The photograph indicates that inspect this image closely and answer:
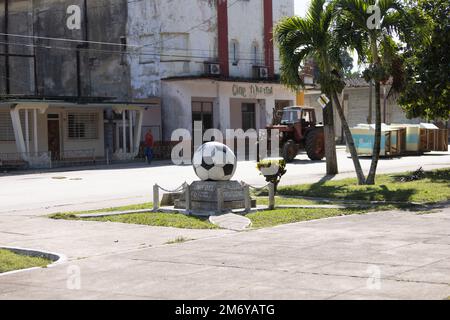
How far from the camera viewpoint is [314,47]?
21594 millimetres

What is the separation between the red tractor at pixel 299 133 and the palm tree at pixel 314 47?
14.7 metres

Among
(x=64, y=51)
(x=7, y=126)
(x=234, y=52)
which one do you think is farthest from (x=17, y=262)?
(x=64, y=51)

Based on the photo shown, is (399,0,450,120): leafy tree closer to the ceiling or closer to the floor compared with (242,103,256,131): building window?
closer to the ceiling

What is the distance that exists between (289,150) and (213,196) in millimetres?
20688

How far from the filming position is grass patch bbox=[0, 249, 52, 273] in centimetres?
1009

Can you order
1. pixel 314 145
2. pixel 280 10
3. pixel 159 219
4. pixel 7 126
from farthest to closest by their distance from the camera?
1. pixel 280 10
2. pixel 7 126
3. pixel 314 145
4. pixel 159 219

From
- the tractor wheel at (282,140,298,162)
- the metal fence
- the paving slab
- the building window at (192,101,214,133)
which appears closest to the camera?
the paving slab

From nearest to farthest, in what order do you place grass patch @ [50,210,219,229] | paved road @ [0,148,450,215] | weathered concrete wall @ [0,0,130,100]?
grass patch @ [50,210,219,229] → paved road @ [0,148,450,215] → weathered concrete wall @ [0,0,130,100]

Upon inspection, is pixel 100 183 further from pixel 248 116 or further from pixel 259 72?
pixel 248 116

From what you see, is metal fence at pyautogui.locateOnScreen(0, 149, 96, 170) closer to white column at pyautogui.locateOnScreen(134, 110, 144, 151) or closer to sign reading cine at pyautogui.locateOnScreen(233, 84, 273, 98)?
white column at pyautogui.locateOnScreen(134, 110, 144, 151)

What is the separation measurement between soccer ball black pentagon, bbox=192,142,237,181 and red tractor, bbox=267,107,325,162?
20.1m

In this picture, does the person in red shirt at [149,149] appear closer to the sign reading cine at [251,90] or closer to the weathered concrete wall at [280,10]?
the sign reading cine at [251,90]

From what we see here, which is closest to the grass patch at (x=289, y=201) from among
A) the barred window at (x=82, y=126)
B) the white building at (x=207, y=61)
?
the barred window at (x=82, y=126)

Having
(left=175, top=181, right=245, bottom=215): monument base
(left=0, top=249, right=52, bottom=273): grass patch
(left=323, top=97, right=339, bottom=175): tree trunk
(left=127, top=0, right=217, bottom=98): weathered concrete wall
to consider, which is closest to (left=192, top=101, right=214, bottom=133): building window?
(left=127, top=0, right=217, bottom=98): weathered concrete wall
